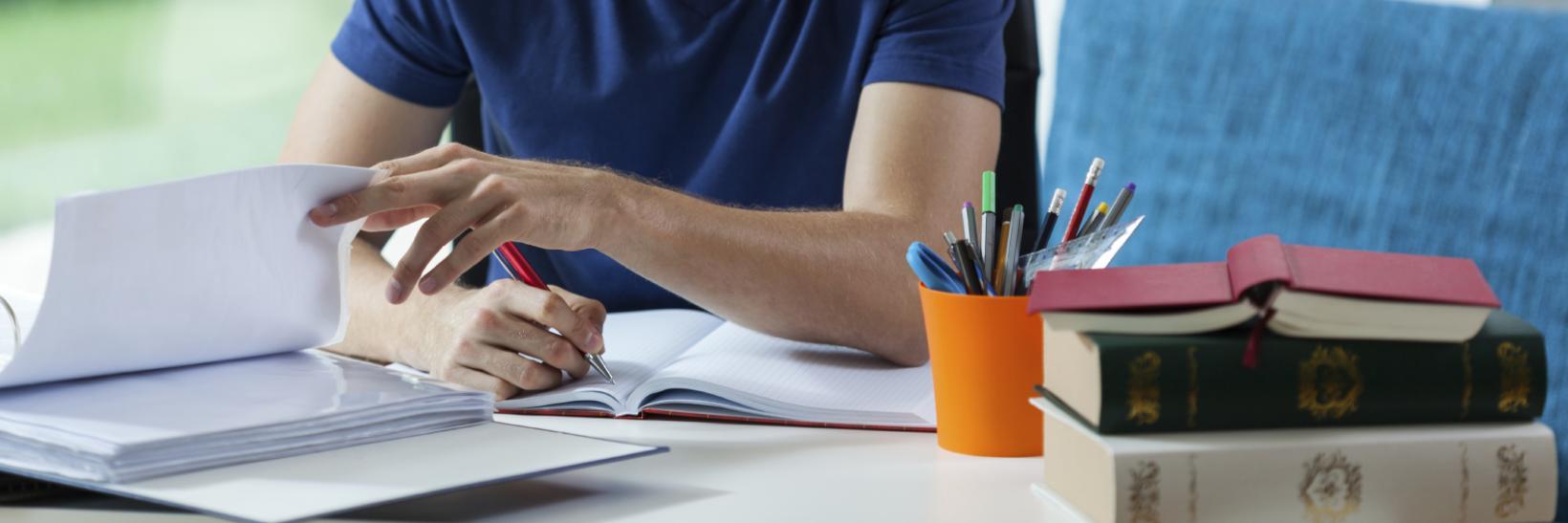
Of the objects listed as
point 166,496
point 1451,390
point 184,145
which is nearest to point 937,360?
point 1451,390

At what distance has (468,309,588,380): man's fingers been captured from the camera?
92 cm

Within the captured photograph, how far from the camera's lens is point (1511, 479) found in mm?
611

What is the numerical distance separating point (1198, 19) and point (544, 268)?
2.51 ft

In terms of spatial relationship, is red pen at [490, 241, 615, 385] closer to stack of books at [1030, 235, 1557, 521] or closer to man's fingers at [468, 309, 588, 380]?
man's fingers at [468, 309, 588, 380]

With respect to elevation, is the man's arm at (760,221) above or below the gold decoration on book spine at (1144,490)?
above

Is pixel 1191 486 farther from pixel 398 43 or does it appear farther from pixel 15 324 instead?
pixel 398 43

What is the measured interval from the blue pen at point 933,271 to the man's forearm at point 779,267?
0.27m

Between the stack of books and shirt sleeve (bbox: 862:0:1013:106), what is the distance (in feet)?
2.22

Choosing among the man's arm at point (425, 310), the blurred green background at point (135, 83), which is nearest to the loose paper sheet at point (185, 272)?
the man's arm at point (425, 310)

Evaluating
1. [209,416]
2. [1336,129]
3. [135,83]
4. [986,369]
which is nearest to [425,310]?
[209,416]

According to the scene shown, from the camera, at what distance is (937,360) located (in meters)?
0.79

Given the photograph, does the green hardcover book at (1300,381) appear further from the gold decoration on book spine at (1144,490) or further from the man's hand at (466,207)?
the man's hand at (466,207)

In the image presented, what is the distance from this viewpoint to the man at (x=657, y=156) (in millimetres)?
927

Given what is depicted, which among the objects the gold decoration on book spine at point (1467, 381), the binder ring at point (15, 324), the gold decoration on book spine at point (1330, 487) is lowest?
the gold decoration on book spine at point (1330, 487)
